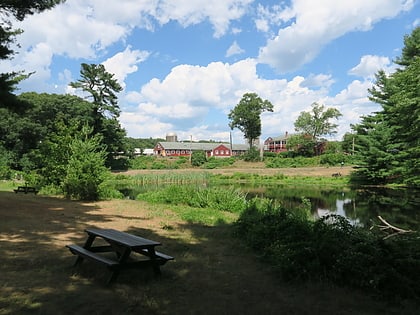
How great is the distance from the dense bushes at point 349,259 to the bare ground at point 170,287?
211 mm

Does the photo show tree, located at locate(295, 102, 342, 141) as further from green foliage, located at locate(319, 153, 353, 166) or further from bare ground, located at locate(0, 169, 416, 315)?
bare ground, located at locate(0, 169, 416, 315)

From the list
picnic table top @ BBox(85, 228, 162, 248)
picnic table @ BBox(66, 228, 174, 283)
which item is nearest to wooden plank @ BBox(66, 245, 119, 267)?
picnic table @ BBox(66, 228, 174, 283)

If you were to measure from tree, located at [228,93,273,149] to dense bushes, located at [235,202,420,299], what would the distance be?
206 ft

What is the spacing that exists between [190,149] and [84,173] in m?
64.9

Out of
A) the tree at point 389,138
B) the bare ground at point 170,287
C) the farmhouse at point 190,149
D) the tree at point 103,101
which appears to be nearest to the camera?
the bare ground at point 170,287

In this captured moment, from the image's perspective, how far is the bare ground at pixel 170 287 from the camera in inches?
144

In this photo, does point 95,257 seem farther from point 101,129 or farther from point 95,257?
point 101,129

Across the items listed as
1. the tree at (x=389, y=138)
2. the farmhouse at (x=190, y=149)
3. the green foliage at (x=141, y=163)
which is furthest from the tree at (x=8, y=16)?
the farmhouse at (x=190, y=149)

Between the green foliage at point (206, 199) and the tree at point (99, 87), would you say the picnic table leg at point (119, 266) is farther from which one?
the tree at point (99, 87)

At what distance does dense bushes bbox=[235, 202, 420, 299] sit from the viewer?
4109 mm

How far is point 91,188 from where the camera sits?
48.1 ft

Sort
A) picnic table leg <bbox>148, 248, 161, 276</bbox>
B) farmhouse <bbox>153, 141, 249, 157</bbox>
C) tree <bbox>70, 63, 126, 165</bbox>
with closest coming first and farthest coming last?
picnic table leg <bbox>148, 248, 161, 276</bbox>, tree <bbox>70, 63, 126, 165</bbox>, farmhouse <bbox>153, 141, 249, 157</bbox>

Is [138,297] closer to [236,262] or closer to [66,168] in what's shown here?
[236,262]

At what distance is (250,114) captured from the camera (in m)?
67.4
